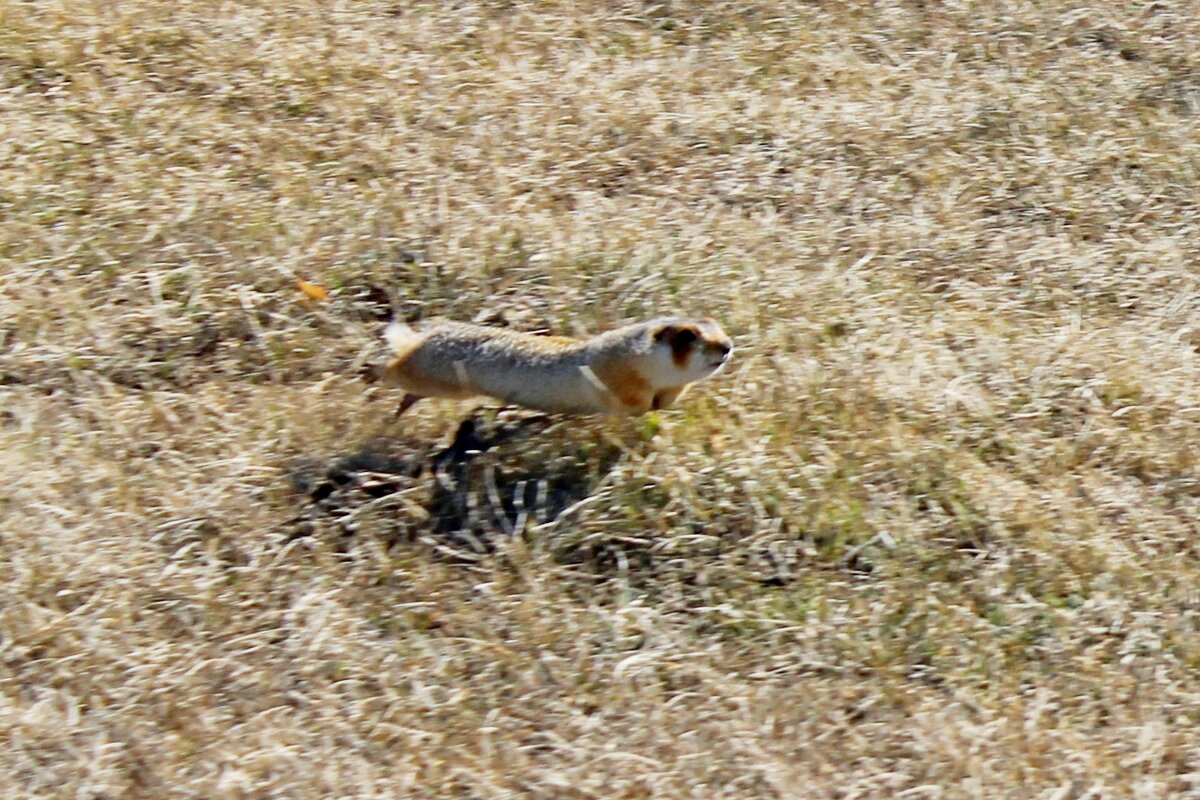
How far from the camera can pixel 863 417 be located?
397 centimetres

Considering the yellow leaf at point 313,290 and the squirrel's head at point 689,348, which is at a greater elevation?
the squirrel's head at point 689,348

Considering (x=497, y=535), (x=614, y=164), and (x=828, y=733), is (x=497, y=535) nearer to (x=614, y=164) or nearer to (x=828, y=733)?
(x=828, y=733)

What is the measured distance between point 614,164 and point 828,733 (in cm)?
235

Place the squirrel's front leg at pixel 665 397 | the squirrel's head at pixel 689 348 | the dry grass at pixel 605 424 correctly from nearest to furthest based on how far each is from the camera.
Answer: the dry grass at pixel 605 424, the squirrel's head at pixel 689 348, the squirrel's front leg at pixel 665 397

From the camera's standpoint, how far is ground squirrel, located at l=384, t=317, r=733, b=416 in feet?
12.3

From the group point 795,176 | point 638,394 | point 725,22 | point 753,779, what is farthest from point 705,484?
point 725,22

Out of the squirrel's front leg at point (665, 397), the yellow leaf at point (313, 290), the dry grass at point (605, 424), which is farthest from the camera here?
the yellow leaf at point (313, 290)

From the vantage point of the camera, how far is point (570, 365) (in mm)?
3785

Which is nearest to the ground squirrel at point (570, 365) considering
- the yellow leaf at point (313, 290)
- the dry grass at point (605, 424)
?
the dry grass at point (605, 424)

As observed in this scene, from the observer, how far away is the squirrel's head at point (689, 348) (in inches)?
147

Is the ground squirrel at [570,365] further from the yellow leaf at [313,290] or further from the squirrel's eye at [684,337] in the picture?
the yellow leaf at [313,290]

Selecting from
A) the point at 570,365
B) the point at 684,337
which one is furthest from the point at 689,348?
the point at 570,365

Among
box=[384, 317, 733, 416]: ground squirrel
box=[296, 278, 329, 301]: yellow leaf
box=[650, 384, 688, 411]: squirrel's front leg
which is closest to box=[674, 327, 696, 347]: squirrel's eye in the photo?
box=[384, 317, 733, 416]: ground squirrel

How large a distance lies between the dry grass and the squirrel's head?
0.17 meters
